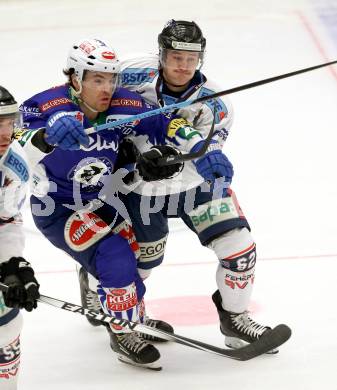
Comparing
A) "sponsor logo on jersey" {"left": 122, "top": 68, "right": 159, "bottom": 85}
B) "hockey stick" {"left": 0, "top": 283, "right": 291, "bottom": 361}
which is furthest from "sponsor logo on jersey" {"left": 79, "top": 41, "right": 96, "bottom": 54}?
"hockey stick" {"left": 0, "top": 283, "right": 291, "bottom": 361}

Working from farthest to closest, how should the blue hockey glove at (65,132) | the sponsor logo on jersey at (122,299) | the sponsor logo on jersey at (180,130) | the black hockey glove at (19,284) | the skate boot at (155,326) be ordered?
1. the skate boot at (155,326)
2. the sponsor logo on jersey at (180,130)
3. the sponsor logo on jersey at (122,299)
4. the blue hockey glove at (65,132)
5. the black hockey glove at (19,284)

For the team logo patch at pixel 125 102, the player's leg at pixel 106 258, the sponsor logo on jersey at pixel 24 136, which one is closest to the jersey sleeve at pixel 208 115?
the team logo patch at pixel 125 102

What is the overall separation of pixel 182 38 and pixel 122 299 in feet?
3.19

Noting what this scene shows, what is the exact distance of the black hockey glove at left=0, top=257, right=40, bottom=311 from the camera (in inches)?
117

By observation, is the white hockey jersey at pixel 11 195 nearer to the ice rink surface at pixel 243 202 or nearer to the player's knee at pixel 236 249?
the ice rink surface at pixel 243 202

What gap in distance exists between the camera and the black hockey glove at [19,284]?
298cm

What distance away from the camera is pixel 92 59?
11.4 ft

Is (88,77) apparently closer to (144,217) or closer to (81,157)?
(81,157)

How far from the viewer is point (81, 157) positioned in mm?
3504

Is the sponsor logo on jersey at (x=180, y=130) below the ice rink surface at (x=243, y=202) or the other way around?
the other way around

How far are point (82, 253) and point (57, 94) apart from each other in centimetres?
54

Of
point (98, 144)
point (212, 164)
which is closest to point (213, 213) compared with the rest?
point (212, 164)

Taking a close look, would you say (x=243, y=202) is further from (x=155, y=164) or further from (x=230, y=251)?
(x=155, y=164)

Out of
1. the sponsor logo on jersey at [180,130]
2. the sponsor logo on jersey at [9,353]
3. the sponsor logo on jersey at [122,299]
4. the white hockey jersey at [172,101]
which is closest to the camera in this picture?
the sponsor logo on jersey at [9,353]
